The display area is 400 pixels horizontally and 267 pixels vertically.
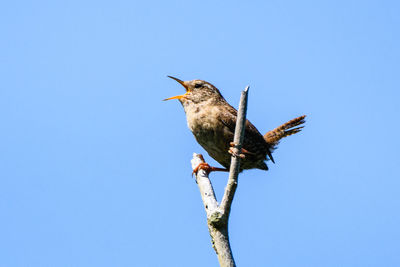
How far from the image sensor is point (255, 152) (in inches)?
241

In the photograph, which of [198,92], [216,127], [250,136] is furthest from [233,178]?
[198,92]

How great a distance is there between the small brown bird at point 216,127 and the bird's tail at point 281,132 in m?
0.56

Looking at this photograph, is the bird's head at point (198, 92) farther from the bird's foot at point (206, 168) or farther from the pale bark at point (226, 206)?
the pale bark at point (226, 206)

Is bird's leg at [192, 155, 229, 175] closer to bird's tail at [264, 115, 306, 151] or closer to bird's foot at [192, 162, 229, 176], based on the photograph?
bird's foot at [192, 162, 229, 176]

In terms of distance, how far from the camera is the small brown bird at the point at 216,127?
19.3 feet

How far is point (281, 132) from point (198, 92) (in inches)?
54.2

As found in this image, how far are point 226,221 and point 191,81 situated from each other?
11.5ft

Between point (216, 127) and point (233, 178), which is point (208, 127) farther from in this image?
point (233, 178)

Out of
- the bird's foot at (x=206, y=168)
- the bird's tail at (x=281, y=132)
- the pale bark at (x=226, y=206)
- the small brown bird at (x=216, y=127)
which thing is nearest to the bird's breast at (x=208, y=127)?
the small brown bird at (x=216, y=127)

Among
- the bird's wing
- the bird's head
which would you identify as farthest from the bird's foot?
the bird's head

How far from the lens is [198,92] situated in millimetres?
6559

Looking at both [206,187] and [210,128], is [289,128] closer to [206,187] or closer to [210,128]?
[210,128]

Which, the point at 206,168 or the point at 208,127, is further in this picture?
the point at 208,127

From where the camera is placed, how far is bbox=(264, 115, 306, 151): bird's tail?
273 inches
